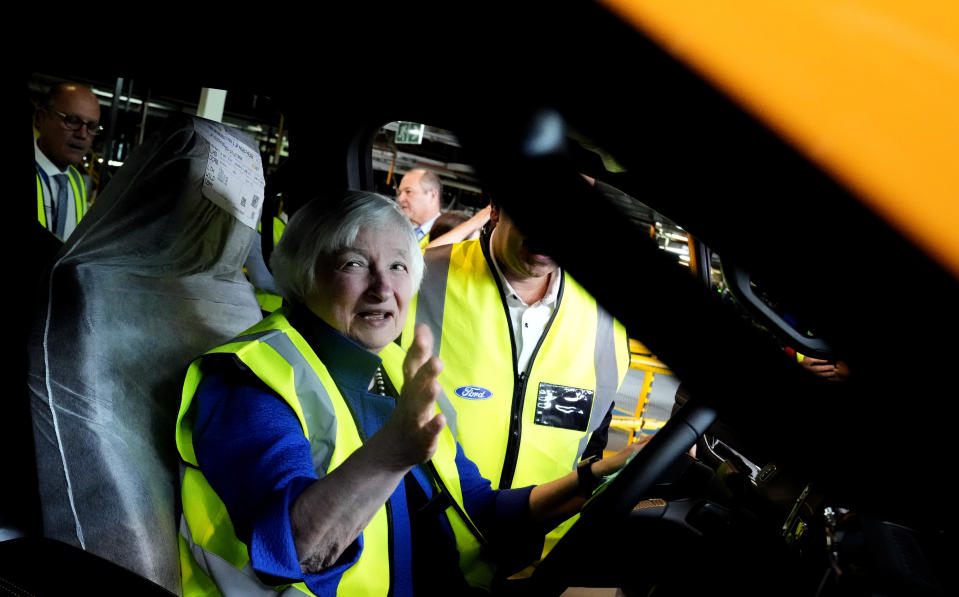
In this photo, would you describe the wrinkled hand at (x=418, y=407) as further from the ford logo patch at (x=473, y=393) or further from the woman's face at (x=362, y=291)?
the ford logo patch at (x=473, y=393)

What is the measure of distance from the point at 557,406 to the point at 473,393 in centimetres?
24

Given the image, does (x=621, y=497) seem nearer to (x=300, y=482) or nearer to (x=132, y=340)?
(x=300, y=482)

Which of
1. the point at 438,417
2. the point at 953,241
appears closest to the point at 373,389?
the point at 438,417

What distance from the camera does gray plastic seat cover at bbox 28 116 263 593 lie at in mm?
1184

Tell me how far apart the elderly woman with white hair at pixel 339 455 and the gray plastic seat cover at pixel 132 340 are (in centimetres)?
11

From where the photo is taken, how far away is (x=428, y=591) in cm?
141

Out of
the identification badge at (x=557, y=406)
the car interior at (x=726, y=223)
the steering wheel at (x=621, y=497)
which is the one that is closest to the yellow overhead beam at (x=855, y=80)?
the car interior at (x=726, y=223)

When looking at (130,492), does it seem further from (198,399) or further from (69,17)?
(69,17)

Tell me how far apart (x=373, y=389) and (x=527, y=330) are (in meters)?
0.53

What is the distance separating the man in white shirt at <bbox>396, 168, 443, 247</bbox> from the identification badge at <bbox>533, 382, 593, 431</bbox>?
2.17 metres

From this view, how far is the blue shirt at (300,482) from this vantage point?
0.97 metres

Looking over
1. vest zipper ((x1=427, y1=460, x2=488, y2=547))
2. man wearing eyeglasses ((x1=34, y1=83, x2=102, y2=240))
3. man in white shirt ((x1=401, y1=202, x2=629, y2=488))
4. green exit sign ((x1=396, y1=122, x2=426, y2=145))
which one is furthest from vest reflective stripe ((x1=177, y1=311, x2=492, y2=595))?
green exit sign ((x1=396, y1=122, x2=426, y2=145))

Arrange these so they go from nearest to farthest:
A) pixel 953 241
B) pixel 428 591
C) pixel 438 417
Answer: pixel 953 241 < pixel 438 417 < pixel 428 591

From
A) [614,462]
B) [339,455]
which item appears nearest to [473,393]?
[614,462]
